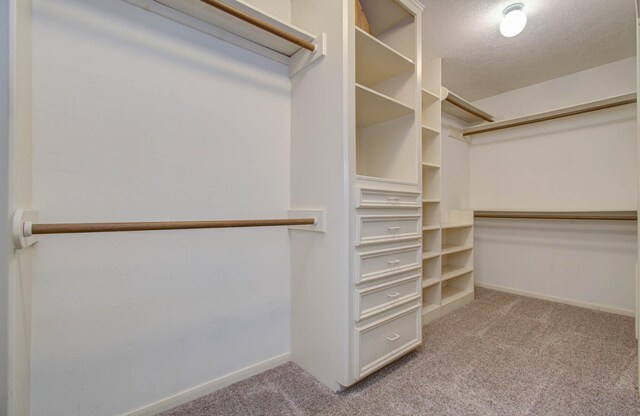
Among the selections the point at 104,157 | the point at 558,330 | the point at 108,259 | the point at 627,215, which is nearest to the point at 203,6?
the point at 104,157

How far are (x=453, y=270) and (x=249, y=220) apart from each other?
2352 mm

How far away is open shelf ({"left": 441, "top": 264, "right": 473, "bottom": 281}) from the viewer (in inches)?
102

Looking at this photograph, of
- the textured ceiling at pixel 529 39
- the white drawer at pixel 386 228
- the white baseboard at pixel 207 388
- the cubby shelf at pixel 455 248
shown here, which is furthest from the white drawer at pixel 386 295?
the textured ceiling at pixel 529 39

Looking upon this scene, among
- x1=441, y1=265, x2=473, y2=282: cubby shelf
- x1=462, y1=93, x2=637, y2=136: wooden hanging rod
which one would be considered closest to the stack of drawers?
x1=441, y1=265, x2=473, y2=282: cubby shelf

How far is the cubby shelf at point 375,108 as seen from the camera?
5.02 ft

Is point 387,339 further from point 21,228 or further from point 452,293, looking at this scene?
point 21,228

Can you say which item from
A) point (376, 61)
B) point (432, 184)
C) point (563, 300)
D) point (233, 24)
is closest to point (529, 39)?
point (432, 184)

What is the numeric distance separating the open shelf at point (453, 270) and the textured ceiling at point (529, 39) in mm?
1949

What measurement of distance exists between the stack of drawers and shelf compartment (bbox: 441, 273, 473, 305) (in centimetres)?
113

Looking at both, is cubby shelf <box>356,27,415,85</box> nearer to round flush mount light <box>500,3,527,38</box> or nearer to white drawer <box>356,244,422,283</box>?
round flush mount light <box>500,3,527,38</box>

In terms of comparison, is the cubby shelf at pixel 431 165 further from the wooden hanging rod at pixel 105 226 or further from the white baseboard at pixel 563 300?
the white baseboard at pixel 563 300

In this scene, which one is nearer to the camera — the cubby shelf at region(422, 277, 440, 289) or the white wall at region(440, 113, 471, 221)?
the cubby shelf at region(422, 277, 440, 289)

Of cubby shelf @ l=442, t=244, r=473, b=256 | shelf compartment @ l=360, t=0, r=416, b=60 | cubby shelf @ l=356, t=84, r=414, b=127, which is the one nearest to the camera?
cubby shelf @ l=356, t=84, r=414, b=127

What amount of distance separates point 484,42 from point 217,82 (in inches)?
83.8
